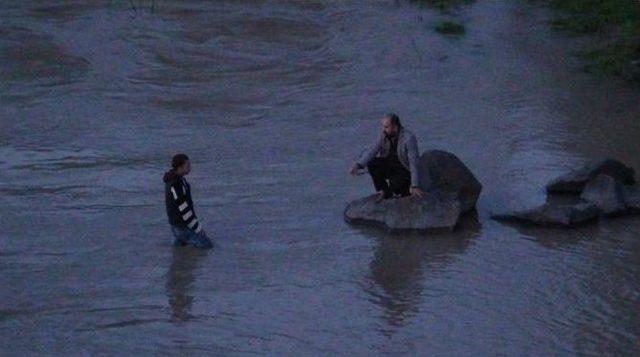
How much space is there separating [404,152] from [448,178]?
778 millimetres

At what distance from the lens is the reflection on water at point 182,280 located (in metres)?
10.2

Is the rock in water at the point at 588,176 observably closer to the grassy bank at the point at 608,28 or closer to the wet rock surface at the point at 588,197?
the wet rock surface at the point at 588,197

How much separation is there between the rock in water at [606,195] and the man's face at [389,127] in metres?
2.25

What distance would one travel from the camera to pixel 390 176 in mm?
12695

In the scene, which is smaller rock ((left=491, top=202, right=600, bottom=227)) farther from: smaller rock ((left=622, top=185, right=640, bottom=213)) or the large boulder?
the large boulder

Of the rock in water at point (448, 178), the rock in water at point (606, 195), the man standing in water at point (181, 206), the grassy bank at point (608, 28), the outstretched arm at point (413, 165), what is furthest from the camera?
the grassy bank at point (608, 28)

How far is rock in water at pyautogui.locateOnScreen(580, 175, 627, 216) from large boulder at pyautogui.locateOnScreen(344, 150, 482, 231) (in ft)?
3.87

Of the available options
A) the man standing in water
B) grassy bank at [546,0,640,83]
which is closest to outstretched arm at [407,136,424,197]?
the man standing in water

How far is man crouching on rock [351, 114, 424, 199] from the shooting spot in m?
12.3

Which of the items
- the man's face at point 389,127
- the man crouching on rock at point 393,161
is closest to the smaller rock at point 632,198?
the man crouching on rock at point 393,161

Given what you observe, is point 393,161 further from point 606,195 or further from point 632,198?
point 632,198

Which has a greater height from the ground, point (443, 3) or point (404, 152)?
point (443, 3)

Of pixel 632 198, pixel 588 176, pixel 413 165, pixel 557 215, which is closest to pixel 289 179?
pixel 413 165

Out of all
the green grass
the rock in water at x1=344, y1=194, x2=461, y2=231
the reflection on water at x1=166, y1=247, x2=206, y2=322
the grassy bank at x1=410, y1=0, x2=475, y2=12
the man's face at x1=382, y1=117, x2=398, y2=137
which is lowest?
the reflection on water at x1=166, y1=247, x2=206, y2=322
